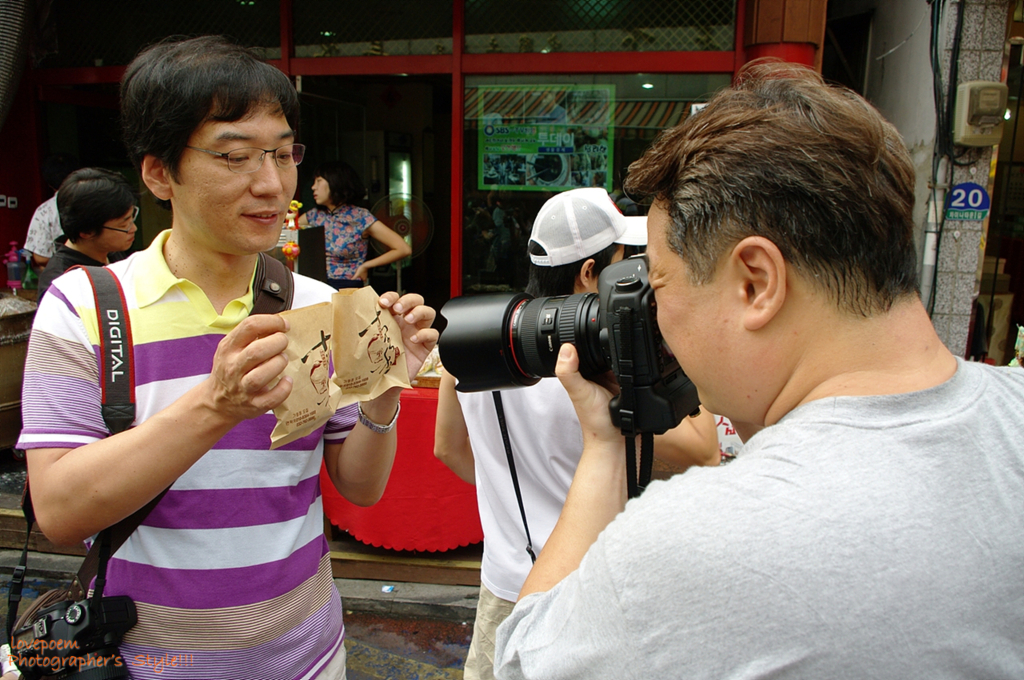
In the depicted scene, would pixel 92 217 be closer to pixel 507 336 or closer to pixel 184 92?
pixel 184 92

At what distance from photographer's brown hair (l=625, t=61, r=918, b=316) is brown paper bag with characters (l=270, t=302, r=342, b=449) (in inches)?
23.9

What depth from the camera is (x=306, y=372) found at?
1.09 metres

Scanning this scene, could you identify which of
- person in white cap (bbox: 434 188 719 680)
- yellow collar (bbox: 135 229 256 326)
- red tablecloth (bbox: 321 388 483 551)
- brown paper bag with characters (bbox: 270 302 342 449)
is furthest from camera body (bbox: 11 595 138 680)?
red tablecloth (bbox: 321 388 483 551)

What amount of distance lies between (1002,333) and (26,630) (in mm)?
5378

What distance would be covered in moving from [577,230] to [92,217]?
2391 millimetres

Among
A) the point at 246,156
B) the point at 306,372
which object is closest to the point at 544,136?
the point at 246,156

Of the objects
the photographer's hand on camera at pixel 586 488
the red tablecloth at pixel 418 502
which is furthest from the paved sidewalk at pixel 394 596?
the photographer's hand on camera at pixel 586 488

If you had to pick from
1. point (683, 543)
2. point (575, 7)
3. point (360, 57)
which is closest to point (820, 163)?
point (683, 543)

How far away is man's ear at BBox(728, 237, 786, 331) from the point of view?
73 cm

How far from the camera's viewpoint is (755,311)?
29.5 inches

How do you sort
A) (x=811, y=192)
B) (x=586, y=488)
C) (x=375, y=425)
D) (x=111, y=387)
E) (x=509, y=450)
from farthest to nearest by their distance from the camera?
1. (x=509, y=450)
2. (x=375, y=425)
3. (x=111, y=387)
4. (x=586, y=488)
5. (x=811, y=192)

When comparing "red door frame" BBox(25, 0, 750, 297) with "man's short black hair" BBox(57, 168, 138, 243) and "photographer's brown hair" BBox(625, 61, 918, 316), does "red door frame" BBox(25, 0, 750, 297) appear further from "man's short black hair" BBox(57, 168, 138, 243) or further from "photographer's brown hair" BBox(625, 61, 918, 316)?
A: "photographer's brown hair" BBox(625, 61, 918, 316)

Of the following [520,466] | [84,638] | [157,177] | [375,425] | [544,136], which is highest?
[544,136]

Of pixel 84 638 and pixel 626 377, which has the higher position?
pixel 626 377
